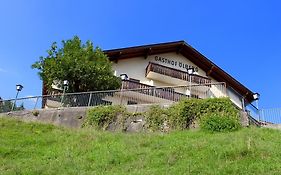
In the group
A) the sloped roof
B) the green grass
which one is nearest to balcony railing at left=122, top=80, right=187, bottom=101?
the green grass

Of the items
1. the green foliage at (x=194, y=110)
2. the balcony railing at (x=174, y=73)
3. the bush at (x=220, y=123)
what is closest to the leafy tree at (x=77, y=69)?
the balcony railing at (x=174, y=73)

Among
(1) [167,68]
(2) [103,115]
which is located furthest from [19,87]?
(1) [167,68]

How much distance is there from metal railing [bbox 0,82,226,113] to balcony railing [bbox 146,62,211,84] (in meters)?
7.22

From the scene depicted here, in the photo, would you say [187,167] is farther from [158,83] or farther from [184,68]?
[184,68]

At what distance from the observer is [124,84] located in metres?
27.9

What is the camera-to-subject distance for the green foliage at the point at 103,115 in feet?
64.8

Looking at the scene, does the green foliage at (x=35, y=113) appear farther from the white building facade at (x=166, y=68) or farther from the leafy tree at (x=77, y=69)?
the white building facade at (x=166, y=68)

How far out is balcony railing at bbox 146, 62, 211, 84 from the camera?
102 ft

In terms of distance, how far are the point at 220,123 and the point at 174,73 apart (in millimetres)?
14550

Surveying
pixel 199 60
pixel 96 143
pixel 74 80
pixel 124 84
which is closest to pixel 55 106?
pixel 74 80

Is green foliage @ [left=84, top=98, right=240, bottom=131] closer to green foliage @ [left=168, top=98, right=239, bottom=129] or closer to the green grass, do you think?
green foliage @ [left=168, top=98, right=239, bottom=129]

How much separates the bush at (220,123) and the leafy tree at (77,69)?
29.5 feet

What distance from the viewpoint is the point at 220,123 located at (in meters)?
17.4

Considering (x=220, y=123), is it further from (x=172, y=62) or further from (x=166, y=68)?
(x=172, y=62)
